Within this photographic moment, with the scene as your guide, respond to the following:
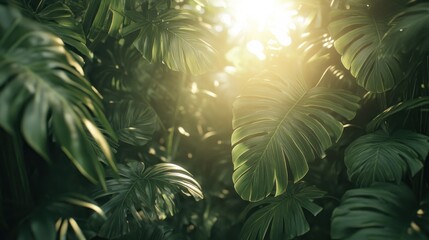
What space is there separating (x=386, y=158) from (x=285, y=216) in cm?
38

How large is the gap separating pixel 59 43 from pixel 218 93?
1.66 meters

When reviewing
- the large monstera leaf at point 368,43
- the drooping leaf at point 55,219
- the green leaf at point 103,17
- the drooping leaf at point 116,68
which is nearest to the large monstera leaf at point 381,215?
the large monstera leaf at point 368,43

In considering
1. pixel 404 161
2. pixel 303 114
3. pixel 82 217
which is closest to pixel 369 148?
pixel 404 161

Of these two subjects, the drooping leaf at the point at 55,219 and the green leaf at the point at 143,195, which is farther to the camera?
the green leaf at the point at 143,195

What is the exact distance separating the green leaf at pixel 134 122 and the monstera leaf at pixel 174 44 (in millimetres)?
337

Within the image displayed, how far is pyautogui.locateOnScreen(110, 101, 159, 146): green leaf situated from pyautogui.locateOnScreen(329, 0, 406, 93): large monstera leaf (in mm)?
835

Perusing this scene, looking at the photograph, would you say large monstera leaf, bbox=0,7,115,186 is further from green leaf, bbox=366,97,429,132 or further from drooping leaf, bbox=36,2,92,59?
green leaf, bbox=366,97,429,132

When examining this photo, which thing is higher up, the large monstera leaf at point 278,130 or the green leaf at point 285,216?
the large monstera leaf at point 278,130

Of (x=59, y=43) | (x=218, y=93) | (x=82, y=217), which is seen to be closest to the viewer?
(x=59, y=43)

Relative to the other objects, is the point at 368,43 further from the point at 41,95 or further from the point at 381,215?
the point at 41,95

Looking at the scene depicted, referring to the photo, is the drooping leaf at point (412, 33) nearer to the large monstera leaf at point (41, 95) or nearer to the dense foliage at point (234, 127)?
the dense foliage at point (234, 127)

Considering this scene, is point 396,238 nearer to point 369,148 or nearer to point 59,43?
point 369,148

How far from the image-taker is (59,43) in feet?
4.15

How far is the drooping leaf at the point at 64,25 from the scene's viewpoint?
1.69m
